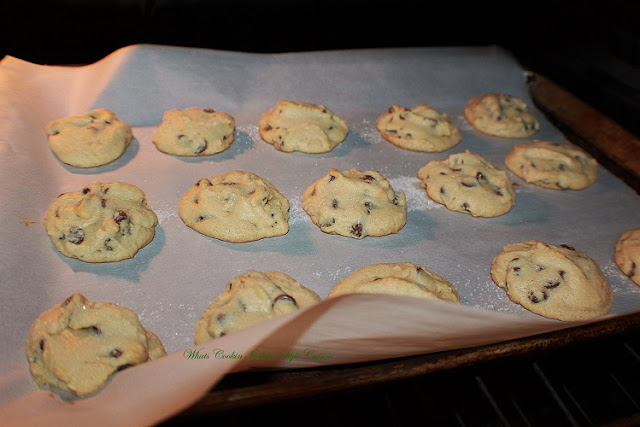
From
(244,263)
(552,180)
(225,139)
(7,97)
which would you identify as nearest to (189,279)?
(244,263)

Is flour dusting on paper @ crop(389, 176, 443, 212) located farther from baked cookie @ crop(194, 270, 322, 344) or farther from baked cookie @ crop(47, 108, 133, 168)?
baked cookie @ crop(47, 108, 133, 168)

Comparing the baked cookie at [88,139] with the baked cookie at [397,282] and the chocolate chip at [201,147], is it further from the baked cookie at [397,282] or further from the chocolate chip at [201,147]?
the baked cookie at [397,282]

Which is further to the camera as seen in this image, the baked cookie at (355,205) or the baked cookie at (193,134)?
the baked cookie at (193,134)

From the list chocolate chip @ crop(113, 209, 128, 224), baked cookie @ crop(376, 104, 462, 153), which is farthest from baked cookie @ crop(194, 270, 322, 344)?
baked cookie @ crop(376, 104, 462, 153)

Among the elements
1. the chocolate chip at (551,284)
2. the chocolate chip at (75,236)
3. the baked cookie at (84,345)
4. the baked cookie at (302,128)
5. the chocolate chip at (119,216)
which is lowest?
the baked cookie at (84,345)

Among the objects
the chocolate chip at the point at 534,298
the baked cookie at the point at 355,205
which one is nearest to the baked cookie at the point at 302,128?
the baked cookie at the point at 355,205
